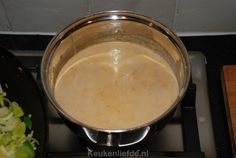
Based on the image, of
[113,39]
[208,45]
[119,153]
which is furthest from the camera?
[208,45]

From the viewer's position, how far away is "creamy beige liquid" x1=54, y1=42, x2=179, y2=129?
2.29 ft

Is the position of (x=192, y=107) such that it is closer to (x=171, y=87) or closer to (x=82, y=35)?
(x=171, y=87)

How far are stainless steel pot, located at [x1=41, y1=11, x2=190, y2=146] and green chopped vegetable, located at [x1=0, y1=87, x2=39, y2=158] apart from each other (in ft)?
0.25

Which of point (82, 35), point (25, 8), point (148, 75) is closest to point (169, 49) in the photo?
point (148, 75)

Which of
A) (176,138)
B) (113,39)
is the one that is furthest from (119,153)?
(113,39)

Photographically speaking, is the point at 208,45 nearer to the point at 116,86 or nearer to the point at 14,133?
the point at 116,86

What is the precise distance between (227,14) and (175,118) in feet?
0.99

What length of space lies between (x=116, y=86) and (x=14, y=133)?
19 centimetres

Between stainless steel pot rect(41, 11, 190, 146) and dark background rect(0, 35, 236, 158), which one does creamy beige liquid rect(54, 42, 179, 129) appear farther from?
dark background rect(0, 35, 236, 158)

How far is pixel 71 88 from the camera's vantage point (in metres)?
0.74

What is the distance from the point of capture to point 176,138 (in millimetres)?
745

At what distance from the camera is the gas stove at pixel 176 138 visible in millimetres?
694

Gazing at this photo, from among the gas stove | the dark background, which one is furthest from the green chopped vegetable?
the dark background

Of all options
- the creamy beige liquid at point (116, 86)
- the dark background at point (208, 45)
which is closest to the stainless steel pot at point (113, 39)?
the creamy beige liquid at point (116, 86)
